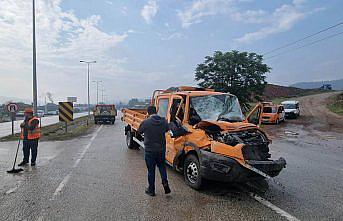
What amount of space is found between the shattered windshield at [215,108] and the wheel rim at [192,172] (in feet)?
3.81

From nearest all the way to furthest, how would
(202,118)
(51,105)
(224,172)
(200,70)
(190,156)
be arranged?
(224,172)
(190,156)
(202,118)
(200,70)
(51,105)

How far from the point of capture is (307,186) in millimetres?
6160

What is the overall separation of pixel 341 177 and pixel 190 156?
4.01 metres

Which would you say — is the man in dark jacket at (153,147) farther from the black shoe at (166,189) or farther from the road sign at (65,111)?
the road sign at (65,111)

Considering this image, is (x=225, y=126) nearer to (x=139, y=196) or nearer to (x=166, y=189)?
(x=166, y=189)

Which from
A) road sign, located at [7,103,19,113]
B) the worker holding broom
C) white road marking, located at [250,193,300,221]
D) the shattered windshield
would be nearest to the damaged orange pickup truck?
the shattered windshield

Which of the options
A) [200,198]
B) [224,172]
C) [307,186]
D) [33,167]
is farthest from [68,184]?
[307,186]

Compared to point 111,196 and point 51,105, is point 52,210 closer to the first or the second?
point 111,196

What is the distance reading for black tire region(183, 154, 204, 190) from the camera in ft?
18.3

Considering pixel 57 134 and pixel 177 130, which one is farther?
pixel 57 134

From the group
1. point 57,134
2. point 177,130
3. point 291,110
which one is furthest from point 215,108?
point 291,110

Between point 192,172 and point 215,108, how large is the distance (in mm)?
1727

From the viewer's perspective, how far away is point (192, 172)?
586 centimetres

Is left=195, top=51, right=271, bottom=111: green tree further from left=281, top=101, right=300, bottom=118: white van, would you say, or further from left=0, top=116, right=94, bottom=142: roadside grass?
left=0, top=116, right=94, bottom=142: roadside grass
